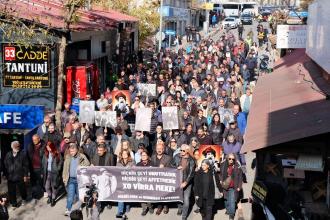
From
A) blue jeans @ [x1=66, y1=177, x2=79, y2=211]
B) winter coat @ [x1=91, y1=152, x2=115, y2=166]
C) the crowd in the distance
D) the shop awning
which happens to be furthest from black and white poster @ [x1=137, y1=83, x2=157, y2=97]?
blue jeans @ [x1=66, y1=177, x2=79, y2=211]

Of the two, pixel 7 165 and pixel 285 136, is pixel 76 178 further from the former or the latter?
pixel 285 136

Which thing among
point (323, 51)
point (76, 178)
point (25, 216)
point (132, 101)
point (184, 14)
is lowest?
point (25, 216)

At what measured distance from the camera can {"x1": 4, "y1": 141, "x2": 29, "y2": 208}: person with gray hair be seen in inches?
488

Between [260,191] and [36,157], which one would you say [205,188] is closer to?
[260,191]

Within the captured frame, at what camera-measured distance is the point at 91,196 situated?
1103 centimetres

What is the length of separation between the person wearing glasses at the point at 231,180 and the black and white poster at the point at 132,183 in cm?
92

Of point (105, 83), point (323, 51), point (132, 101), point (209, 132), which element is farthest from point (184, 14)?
point (323, 51)

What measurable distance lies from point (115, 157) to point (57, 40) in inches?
246

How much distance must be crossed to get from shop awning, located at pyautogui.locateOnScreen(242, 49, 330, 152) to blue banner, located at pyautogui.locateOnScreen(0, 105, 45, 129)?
18.4ft

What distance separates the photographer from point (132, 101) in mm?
18188

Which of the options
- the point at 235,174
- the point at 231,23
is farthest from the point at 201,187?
the point at 231,23

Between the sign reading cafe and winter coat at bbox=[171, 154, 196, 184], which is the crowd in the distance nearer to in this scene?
winter coat at bbox=[171, 154, 196, 184]

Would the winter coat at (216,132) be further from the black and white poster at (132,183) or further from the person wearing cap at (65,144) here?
the person wearing cap at (65,144)

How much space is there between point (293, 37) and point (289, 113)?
11198 millimetres
